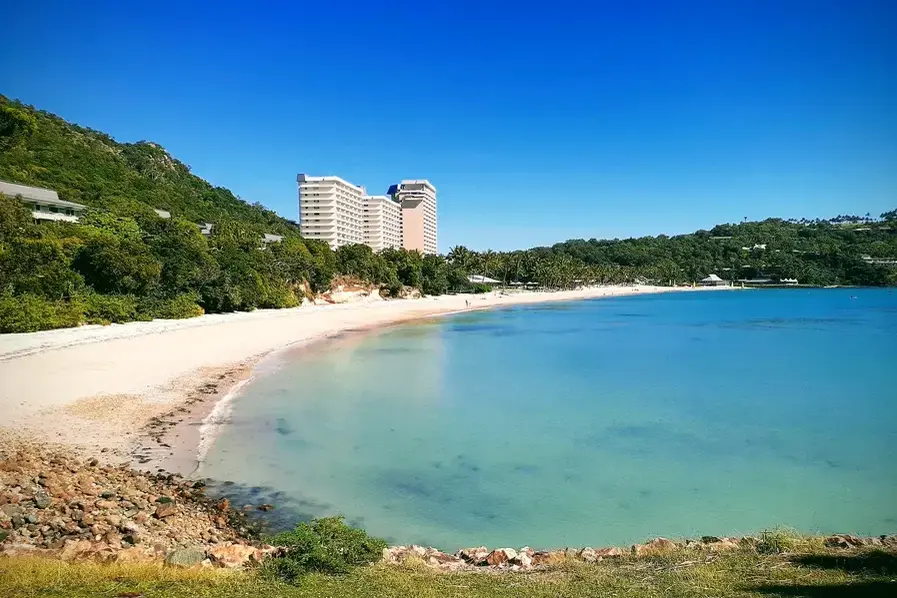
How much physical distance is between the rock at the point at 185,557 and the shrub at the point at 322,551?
0.84m

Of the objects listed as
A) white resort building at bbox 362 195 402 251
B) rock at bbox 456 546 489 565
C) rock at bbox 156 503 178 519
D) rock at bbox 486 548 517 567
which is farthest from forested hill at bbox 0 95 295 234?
rock at bbox 486 548 517 567

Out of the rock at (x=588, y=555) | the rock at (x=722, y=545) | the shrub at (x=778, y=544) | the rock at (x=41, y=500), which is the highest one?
the rock at (x=41, y=500)

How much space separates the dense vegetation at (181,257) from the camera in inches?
1201

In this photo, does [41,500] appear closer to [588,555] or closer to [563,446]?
[588,555]

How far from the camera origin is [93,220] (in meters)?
43.9

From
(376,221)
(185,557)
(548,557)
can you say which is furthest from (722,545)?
(376,221)

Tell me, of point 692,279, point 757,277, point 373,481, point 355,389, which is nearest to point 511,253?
point 692,279

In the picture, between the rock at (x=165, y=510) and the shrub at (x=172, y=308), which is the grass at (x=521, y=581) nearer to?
the rock at (x=165, y=510)

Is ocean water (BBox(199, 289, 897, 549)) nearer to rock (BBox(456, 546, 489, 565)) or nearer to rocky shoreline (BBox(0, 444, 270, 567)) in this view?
rocky shoreline (BBox(0, 444, 270, 567))

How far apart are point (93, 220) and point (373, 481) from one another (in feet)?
141

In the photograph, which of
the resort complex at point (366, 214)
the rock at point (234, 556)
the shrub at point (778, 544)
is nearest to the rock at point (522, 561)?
the shrub at point (778, 544)

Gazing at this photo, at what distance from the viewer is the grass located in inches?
214

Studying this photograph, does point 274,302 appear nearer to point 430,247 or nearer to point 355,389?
point 355,389

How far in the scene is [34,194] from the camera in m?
45.8
